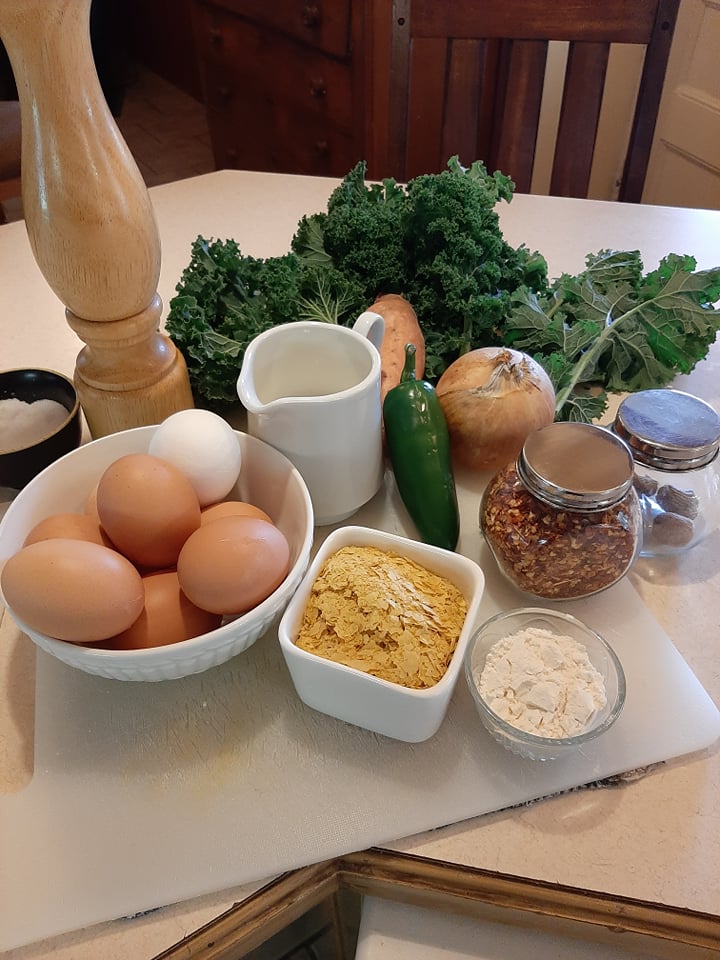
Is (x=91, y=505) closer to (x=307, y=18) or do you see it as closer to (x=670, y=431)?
(x=670, y=431)

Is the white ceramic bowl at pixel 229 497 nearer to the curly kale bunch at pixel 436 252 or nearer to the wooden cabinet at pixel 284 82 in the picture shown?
the curly kale bunch at pixel 436 252

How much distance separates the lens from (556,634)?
0.59 meters

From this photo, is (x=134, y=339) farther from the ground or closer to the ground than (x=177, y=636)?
farther from the ground

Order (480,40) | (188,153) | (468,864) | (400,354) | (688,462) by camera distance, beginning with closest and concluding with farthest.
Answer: (468,864) < (688,462) < (400,354) < (480,40) < (188,153)

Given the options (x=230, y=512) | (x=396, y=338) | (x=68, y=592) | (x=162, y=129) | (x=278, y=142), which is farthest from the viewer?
(x=162, y=129)

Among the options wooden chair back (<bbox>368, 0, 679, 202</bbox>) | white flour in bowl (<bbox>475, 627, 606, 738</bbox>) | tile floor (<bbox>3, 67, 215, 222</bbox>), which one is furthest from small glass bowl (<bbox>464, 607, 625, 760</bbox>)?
tile floor (<bbox>3, 67, 215, 222</bbox>)

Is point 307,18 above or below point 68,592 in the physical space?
above

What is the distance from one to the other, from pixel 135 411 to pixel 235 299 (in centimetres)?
23

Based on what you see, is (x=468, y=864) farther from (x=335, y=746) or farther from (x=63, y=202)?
(x=63, y=202)

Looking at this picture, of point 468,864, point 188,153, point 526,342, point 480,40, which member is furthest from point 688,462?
point 188,153

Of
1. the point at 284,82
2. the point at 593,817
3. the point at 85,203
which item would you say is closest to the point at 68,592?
the point at 85,203

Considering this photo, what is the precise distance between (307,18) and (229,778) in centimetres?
198

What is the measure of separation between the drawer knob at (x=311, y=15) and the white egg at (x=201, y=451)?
5.54 feet

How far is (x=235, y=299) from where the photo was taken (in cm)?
85
